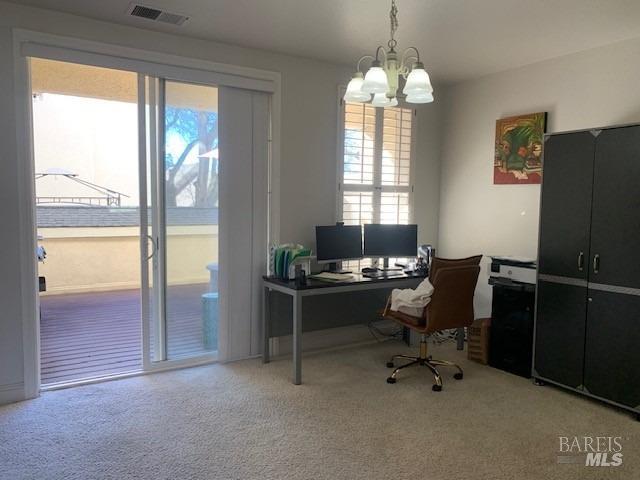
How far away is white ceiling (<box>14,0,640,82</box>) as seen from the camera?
3004 mm

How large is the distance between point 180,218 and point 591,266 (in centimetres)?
307

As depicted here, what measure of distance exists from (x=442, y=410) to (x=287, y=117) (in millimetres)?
2644

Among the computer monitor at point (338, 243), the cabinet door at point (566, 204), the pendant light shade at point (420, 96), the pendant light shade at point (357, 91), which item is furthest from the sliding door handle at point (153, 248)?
the cabinet door at point (566, 204)

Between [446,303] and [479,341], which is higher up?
[446,303]

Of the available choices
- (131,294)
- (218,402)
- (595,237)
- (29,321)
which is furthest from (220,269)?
(131,294)

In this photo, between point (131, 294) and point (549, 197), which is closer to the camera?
point (549, 197)

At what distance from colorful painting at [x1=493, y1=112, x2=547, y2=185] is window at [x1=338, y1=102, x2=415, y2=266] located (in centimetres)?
87

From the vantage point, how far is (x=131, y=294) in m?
7.12

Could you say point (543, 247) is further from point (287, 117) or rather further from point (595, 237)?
point (287, 117)

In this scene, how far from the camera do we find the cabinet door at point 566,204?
331 cm

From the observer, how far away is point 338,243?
4254mm

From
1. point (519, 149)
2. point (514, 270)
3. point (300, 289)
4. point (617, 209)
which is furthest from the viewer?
point (519, 149)

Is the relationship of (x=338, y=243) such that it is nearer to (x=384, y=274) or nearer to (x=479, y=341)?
(x=384, y=274)

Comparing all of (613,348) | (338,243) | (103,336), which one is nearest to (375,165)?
(338,243)
